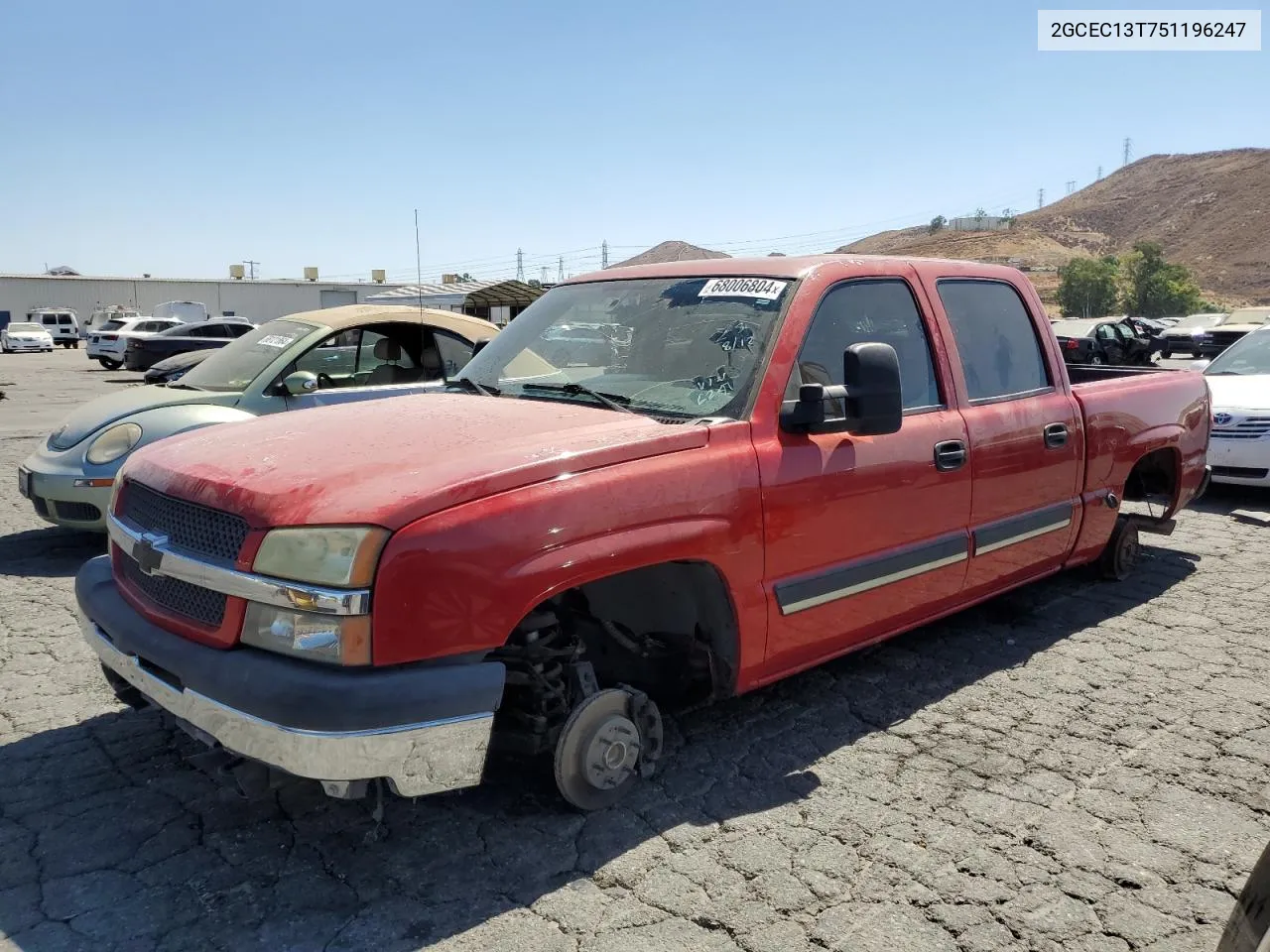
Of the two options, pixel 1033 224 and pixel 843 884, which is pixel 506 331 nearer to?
pixel 843 884

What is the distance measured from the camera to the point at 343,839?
9.68 feet

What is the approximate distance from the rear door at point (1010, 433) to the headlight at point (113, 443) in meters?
5.04

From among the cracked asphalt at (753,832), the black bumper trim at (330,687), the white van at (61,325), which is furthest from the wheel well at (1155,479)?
the white van at (61,325)

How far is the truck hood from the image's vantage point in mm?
2582

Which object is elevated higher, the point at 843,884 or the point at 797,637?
the point at 797,637

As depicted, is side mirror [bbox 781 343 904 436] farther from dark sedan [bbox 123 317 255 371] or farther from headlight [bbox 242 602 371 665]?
dark sedan [bbox 123 317 255 371]

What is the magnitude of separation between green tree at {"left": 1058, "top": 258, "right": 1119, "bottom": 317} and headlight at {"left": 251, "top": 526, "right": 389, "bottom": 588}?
233 ft

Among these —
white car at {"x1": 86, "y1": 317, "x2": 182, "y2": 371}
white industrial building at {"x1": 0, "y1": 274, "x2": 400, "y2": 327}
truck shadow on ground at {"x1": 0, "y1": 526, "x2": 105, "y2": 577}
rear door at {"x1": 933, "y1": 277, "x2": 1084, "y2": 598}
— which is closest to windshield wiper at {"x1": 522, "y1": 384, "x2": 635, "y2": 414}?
rear door at {"x1": 933, "y1": 277, "x2": 1084, "y2": 598}

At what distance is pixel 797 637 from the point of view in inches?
137

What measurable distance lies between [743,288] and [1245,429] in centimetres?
631

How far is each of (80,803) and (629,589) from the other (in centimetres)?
194

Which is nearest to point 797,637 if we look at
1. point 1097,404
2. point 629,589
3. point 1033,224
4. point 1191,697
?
point 629,589

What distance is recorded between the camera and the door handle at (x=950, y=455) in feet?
12.7

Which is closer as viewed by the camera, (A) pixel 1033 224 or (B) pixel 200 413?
(B) pixel 200 413
